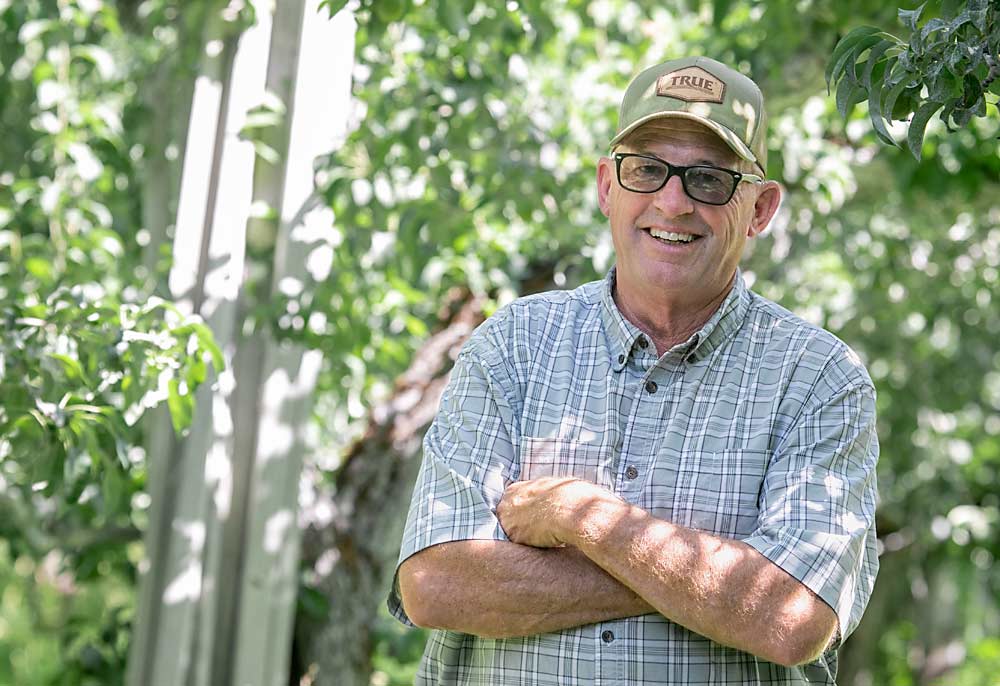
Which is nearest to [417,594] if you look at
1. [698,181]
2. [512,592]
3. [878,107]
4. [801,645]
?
[512,592]

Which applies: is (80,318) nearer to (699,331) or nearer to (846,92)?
(699,331)

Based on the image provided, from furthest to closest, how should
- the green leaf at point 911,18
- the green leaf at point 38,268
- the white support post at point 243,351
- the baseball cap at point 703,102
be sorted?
the white support post at point 243,351
the green leaf at point 38,268
the baseball cap at point 703,102
the green leaf at point 911,18

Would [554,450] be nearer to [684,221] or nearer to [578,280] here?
[684,221]

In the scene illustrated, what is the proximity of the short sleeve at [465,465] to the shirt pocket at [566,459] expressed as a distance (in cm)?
3

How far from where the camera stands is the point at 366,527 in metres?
4.47

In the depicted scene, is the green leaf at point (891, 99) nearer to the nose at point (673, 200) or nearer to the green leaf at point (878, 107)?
the green leaf at point (878, 107)

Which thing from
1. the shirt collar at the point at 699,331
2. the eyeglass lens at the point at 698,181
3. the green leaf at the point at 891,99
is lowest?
the shirt collar at the point at 699,331

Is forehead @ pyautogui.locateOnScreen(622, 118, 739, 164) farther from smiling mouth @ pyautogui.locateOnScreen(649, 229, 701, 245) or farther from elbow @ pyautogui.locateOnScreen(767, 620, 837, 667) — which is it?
elbow @ pyautogui.locateOnScreen(767, 620, 837, 667)

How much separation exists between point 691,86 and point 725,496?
702 mm

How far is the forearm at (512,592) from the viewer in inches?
81.2

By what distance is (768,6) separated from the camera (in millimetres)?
3758

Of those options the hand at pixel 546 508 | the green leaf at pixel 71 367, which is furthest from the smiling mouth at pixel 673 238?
the green leaf at pixel 71 367

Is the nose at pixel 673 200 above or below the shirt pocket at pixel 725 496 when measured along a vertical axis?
above

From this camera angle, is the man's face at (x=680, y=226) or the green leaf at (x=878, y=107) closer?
the green leaf at (x=878, y=107)
